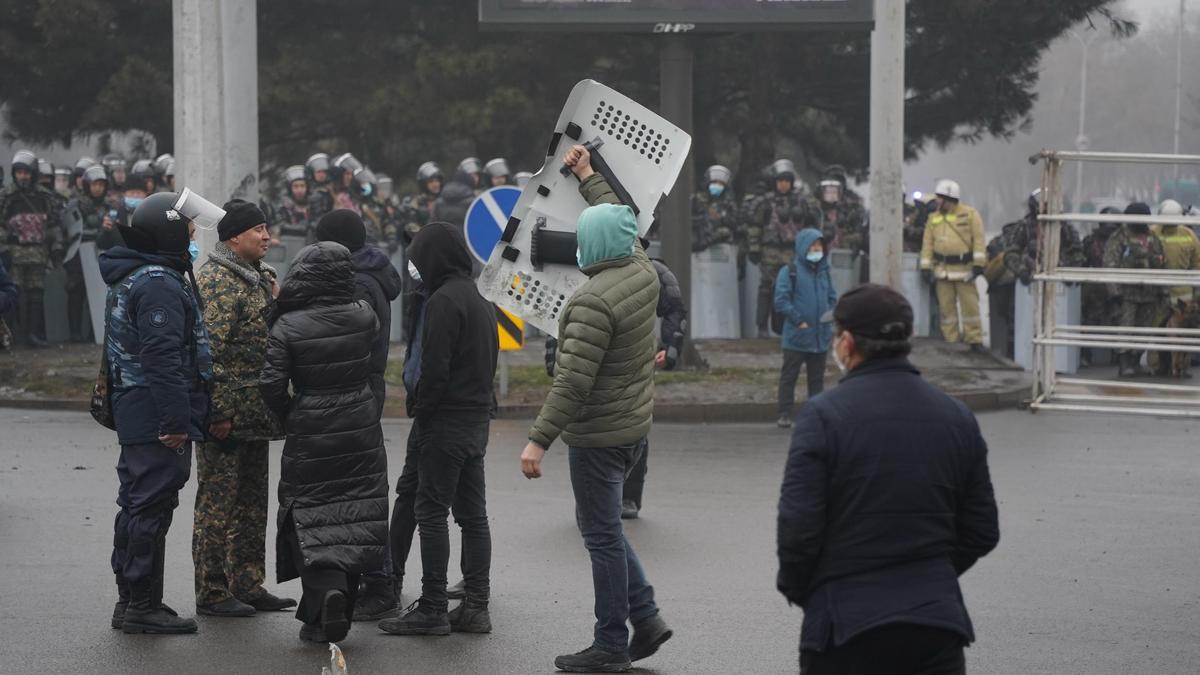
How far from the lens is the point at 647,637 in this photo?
6.35m

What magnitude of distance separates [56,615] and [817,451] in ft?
13.4

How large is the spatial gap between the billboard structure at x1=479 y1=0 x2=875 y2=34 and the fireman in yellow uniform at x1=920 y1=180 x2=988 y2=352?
4590 mm

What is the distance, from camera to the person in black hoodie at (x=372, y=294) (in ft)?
23.3

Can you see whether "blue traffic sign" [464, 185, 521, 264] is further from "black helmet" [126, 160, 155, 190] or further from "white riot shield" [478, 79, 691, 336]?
"black helmet" [126, 160, 155, 190]

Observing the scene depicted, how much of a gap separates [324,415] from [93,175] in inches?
585

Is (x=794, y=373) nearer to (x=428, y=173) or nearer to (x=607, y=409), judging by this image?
(x=607, y=409)

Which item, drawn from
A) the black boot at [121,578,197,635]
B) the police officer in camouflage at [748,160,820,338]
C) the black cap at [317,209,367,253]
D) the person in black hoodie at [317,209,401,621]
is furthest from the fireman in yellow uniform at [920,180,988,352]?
the black boot at [121,578,197,635]

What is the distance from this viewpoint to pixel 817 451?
4121 millimetres

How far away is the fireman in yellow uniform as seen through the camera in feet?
60.5

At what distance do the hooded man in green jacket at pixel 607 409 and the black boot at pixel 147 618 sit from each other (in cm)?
157

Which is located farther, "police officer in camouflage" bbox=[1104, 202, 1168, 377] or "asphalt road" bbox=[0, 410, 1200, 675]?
"police officer in camouflage" bbox=[1104, 202, 1168, 377]

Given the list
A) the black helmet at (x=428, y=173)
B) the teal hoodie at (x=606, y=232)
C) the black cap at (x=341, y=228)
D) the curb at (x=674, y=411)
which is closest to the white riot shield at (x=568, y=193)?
the teal hoodie at (x=606, y=232)

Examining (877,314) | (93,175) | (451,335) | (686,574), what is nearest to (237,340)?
(451,335)

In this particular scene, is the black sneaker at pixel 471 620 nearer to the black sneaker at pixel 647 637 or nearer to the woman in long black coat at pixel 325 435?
the woman in long black coat at pixel 325 435
